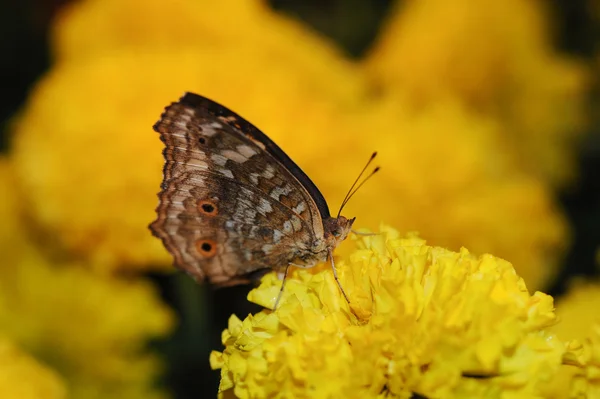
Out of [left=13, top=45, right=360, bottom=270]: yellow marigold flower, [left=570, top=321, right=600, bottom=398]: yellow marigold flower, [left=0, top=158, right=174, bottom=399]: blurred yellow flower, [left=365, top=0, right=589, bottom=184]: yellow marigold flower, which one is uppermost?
[left=365, top=0, right=589, bottom=184]: yellow marigold flower

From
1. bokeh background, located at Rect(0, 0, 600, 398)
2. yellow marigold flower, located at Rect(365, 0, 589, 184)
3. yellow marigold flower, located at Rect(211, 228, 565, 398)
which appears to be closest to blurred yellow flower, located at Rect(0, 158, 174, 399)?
bokeh background, located at Rect(0, 0, 600, 398)

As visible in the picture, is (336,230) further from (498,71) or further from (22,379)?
(498,71)

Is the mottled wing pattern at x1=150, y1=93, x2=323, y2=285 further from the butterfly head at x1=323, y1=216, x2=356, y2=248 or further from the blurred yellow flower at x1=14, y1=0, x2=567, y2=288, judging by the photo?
the blurred yellow flower at x1=14, y1=0, x2=567, y2=288

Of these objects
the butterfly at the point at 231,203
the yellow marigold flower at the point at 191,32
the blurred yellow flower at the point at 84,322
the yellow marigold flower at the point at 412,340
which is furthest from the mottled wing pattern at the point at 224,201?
the yellow marigold flower at the point at 191,32

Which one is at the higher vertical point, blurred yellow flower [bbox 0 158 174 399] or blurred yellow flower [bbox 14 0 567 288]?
blurred yellow flower [bbox 14 0 567 288]

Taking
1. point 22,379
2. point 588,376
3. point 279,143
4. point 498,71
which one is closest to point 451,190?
point 279,143

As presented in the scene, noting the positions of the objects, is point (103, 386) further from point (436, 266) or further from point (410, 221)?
point (436, 266)

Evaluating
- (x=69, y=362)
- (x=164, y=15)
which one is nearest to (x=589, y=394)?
(x=69, y=362)

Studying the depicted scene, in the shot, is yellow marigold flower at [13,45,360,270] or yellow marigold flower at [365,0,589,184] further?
yellow marigold flower at [365,0,589,184]
